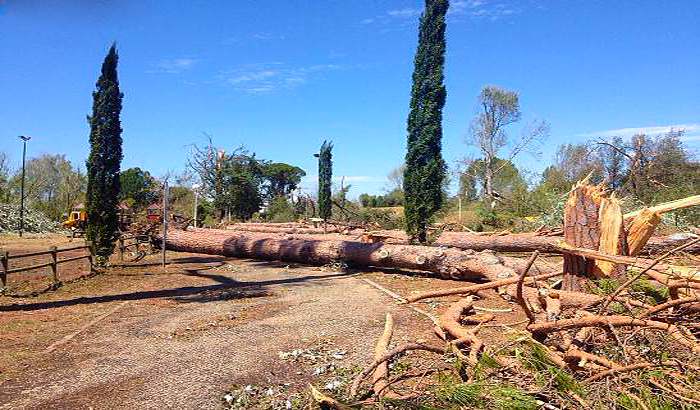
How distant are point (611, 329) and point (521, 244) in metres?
10.6

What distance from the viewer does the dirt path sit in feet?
12.3

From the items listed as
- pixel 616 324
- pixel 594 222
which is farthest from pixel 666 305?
pixel 594 222

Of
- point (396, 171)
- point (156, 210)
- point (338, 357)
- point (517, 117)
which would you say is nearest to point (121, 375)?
point (338, 357)

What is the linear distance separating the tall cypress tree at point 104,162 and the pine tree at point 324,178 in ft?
60.2

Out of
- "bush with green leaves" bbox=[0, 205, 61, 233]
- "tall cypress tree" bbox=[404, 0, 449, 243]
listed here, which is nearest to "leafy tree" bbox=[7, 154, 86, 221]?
"bush with green leaves" bbox=[0, 205, 61, 233]

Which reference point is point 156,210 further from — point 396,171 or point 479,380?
point 396,171

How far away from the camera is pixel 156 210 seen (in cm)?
2477

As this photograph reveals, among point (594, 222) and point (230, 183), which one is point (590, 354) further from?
point (230, 183)

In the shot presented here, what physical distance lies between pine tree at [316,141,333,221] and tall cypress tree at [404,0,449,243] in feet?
51.4

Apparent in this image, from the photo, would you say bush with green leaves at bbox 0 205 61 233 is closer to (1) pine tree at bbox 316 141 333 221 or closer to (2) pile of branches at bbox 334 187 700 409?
(1) pine tree at bbox 316 141 333 221

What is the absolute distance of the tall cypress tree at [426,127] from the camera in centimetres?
1414

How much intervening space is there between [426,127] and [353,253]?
5127mm

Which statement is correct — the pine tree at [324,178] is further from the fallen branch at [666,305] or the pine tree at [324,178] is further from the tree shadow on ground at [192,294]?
the fallen branch at [666,305]

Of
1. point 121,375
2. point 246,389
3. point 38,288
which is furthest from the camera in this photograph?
point 38,288
